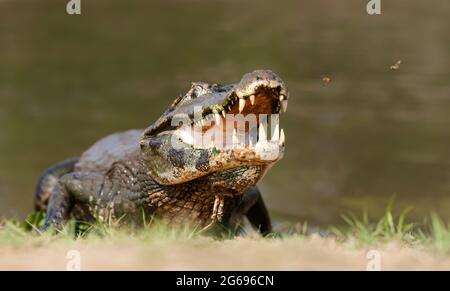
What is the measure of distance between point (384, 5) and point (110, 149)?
44.8ft

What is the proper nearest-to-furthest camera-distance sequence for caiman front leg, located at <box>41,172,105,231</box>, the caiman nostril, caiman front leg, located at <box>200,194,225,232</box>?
1. caiman front leg, located at <box>200,194,225,232</box>
2. the caiman nostril
3. caiman front leg, located at <box>41,172,105,231</box>

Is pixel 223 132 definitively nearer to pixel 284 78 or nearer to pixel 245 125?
pixel 245 125

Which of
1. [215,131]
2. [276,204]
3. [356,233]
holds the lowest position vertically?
[276,204]

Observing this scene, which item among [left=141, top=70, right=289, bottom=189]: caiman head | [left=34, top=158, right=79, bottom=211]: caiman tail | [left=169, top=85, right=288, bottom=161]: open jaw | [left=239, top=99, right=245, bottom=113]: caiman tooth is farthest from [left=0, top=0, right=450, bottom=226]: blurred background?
[left=239, top=99, right=245, bottom=113]: caiman tooth

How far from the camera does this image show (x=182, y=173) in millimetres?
5227

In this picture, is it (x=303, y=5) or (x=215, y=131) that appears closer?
(x=215, y=131)

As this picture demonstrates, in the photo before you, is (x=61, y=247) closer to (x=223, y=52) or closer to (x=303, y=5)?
(x=223, y=52)

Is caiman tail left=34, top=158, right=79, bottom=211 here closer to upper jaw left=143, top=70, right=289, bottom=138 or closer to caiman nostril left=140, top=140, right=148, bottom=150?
caiman nostril left=140, top=140, right=148, bottom=150

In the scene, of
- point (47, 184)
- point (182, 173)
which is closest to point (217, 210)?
point (182, 173)

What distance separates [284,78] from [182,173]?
8033mm

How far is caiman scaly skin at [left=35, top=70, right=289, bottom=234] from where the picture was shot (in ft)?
15.9

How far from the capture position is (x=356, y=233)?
511cm

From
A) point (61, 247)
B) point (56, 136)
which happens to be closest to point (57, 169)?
point (61, 247)

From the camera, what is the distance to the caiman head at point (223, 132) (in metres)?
4.77
